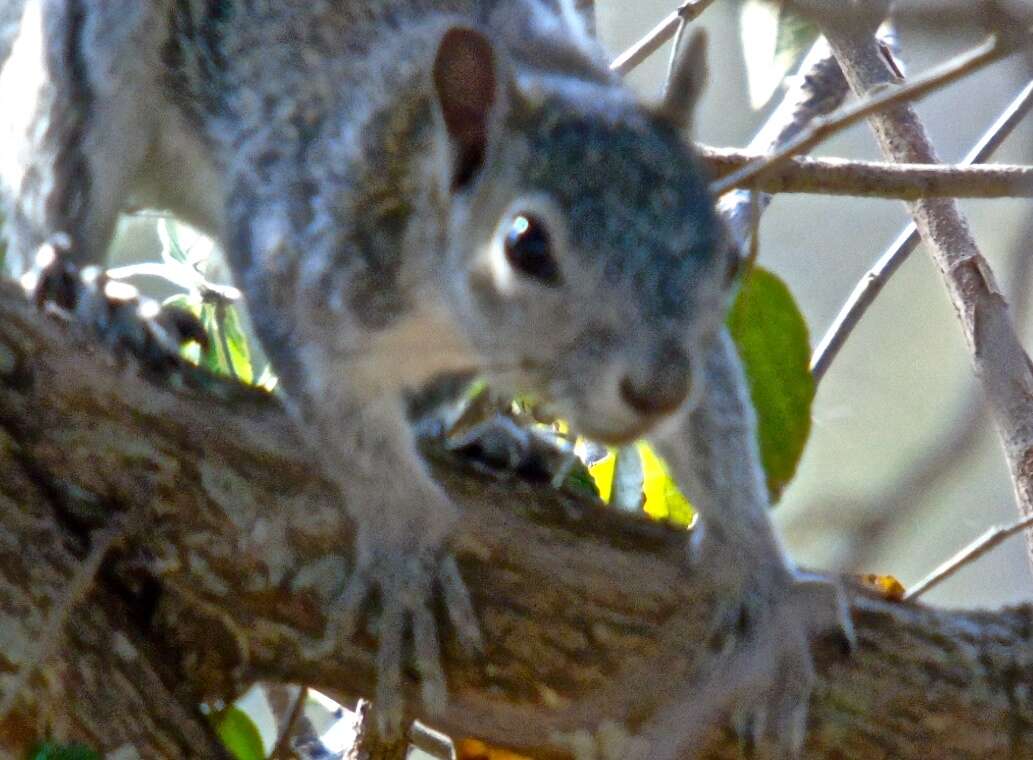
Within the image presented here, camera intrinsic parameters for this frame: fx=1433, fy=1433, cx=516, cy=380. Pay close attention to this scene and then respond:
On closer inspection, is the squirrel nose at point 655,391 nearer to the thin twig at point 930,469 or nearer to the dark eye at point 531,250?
the dark eye at point 531,250

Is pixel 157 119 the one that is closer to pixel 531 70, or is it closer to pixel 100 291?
Result: pixel 100 291

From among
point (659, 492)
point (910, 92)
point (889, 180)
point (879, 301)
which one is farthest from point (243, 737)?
point (879, 301)

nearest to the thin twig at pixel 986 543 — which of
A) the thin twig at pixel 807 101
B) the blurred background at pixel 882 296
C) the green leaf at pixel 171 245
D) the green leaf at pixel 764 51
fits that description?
the thin twig at pixel 807 101

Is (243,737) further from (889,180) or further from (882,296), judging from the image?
(882,296)

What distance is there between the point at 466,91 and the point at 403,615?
0.52m

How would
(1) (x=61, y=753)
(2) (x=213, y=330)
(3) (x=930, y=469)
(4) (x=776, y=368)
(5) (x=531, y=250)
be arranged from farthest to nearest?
(2) (x=213, y=330) → (4) (x=776, y=368) → (5) (x=531, y=250) → (1) (x=61, y=753) → (3) (x=930, y=469)

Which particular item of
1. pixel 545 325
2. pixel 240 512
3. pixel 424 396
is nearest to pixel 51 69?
pixel 424 396

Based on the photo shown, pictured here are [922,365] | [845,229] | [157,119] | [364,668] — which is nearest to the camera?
[364,668]

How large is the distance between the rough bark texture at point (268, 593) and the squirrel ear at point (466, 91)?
35 centimetres

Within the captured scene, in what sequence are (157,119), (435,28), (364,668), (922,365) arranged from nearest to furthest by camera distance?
1. (364,668)
2. (435,28)
3. (157,119)
4. (922,365)

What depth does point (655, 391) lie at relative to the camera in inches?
47.2

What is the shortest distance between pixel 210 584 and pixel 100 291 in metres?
A: 0.41

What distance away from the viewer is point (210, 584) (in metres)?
1.38

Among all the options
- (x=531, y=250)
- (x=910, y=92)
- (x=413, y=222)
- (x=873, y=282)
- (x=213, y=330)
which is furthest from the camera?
(x=213, y=330)
